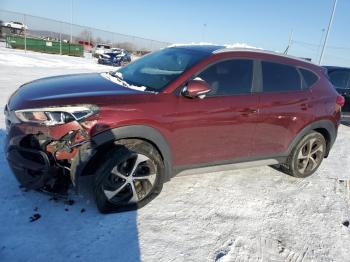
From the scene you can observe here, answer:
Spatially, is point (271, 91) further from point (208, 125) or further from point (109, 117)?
point (109, 117)

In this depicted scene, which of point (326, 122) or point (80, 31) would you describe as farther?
point (80, 31)

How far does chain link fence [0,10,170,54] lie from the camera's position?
1109 inches


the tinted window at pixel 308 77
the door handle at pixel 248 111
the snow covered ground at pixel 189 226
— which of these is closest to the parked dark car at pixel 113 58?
the snow covered ground at pixel 189 226

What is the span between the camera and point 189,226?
330cm

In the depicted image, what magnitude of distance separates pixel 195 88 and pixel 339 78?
686 cm

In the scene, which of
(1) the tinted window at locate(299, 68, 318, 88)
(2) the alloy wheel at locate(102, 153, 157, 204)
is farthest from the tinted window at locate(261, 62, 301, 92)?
(2) the alloy wheel at locate(102, 153, 157, 204)

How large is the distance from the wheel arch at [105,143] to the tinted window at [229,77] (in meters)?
0.83

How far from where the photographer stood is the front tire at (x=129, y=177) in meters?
3.16

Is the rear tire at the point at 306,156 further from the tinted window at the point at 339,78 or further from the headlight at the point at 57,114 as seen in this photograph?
the tinted window at the point at 339,78

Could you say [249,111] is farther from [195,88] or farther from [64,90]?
[64,90]

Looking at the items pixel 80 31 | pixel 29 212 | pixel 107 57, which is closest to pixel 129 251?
pixel 29 212

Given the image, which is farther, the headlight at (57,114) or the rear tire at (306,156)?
the rear tire at (306,156)

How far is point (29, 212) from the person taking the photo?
3.17 meters

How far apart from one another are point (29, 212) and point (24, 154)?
0.60 m
